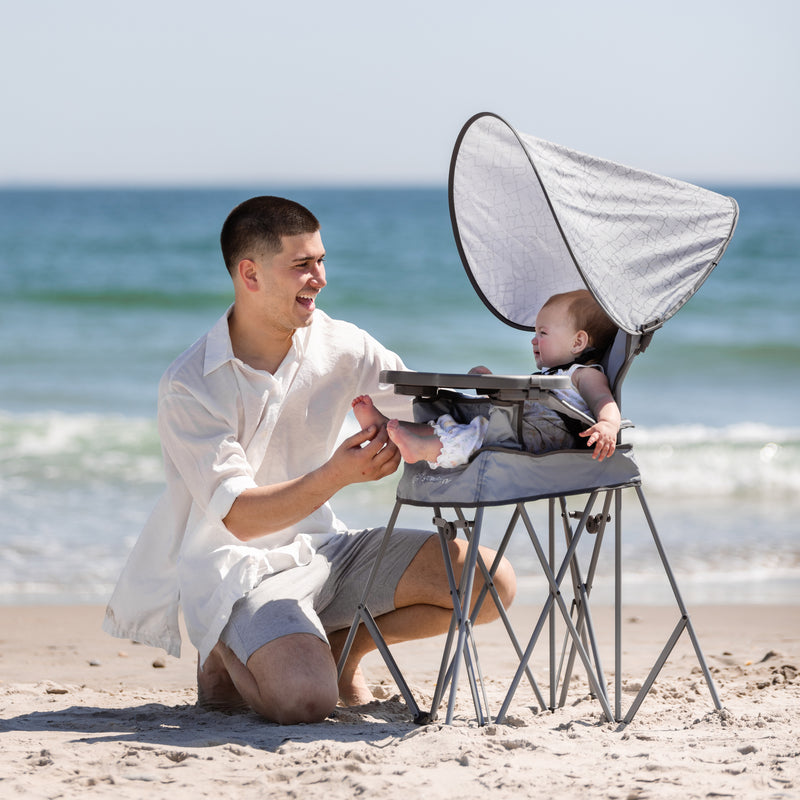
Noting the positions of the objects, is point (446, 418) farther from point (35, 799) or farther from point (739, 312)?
point (739, 312)

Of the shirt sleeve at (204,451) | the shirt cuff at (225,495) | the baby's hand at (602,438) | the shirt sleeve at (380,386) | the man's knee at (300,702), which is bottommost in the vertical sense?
the man's knee at (300,702)

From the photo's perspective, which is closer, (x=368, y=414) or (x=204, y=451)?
(x=368, y=414)

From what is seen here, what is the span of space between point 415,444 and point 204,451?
659 mm

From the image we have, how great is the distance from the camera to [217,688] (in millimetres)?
3285

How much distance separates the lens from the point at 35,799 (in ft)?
7.97

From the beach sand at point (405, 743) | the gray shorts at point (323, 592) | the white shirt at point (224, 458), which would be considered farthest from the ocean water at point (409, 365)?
the gray shorts at point (323, 592)

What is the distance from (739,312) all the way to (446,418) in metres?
13.3

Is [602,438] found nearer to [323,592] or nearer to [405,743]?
[405,743]

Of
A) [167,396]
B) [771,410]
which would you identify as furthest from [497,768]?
[771,410]

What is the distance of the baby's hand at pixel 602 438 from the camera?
2.65 m

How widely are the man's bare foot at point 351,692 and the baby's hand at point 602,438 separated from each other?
115 cm

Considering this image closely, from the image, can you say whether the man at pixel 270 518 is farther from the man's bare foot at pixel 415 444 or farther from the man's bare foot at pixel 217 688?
the man's bare foot at pixel 415 444

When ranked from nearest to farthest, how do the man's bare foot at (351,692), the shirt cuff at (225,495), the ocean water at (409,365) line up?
1. the shirt cuff at (225,495)
2. the man's bare foot at (351,692)
3. the ocean water at (409,365)

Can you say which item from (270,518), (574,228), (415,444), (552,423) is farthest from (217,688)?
(574,228)
